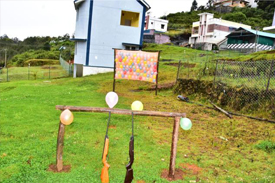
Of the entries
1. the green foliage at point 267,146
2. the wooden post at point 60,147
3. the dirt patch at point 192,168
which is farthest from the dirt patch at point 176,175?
the green foliage at point 267,146

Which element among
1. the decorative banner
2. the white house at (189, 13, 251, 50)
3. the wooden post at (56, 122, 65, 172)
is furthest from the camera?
the white house at (189, 13, 251, 50)

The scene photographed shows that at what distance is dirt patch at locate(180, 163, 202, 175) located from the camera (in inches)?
165

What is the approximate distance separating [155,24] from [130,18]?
33.0 metres

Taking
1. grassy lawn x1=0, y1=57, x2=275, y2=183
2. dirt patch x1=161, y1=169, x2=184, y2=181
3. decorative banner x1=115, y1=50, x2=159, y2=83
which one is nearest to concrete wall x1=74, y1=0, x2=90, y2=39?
decorative banner x1=115, y1=50, x2=159, y2=83

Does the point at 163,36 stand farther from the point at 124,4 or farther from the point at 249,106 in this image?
the point at 249,106

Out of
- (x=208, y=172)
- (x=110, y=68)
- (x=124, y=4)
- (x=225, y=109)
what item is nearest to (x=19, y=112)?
(x=208, y=172)

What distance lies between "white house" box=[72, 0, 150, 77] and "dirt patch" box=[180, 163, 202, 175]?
59.4ft

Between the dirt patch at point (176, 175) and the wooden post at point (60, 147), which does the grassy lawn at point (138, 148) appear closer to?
the dirt patch at point (176, 175)

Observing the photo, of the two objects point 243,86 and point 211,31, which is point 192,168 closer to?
point 243,86

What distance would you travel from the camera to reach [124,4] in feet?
69.3

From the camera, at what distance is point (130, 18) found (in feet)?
78.7

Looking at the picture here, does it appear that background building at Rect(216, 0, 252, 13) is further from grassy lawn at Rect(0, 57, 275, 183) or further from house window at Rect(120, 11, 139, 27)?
grassy lawn at Rect(0, 57, 275, 183)

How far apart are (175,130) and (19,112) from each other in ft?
19.9

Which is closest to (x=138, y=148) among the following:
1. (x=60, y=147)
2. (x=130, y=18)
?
(x=60, y=147)
